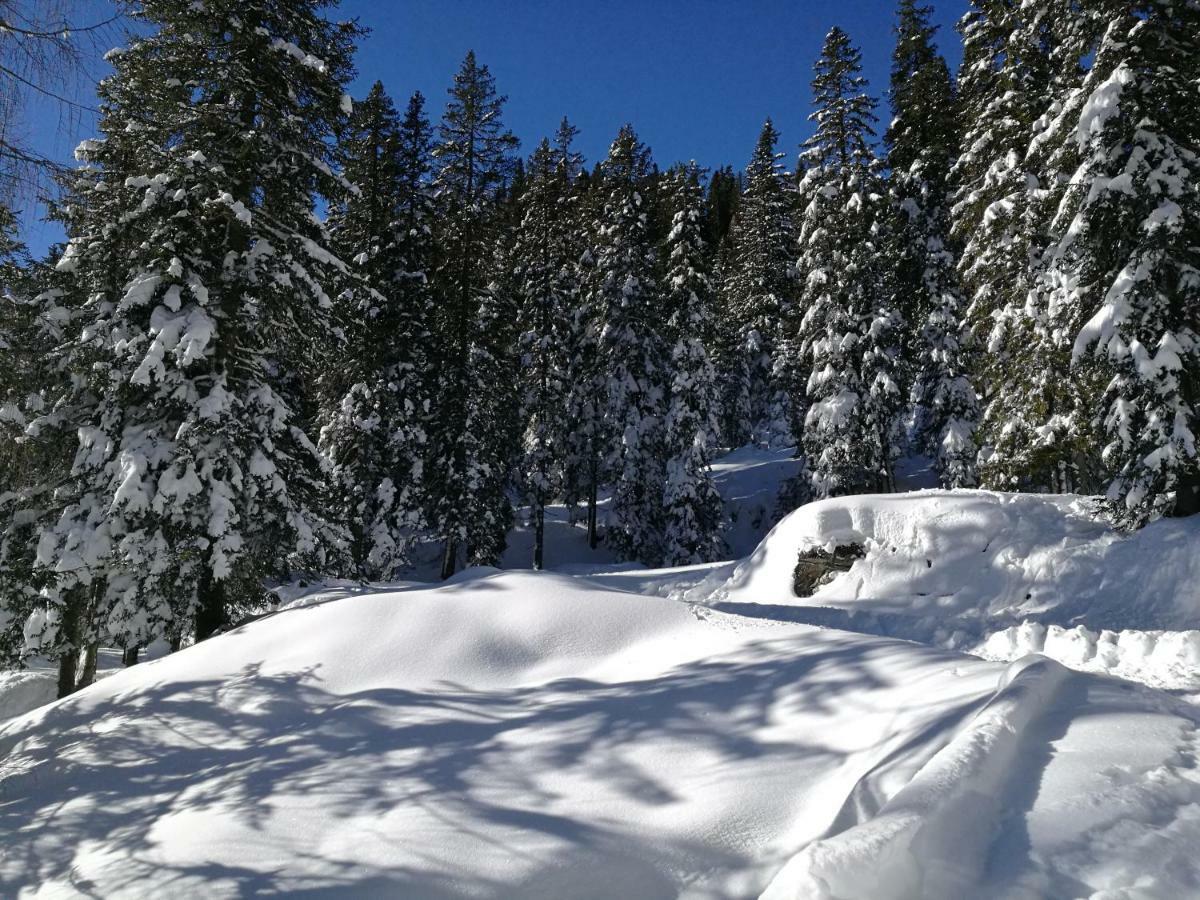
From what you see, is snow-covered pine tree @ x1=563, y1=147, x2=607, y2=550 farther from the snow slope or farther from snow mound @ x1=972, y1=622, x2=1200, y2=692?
snow mound @ x1=972, y1=622, x2=1200, y2=692

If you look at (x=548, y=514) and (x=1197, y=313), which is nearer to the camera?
(x=1197, y=313)

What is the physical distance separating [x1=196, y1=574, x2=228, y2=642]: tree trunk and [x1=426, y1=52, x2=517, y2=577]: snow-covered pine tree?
1206 cm

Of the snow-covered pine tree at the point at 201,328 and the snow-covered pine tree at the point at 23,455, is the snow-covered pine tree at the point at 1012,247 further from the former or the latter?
the snow-covered pine tree at the point at 23,455

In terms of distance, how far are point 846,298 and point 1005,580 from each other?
13.7m

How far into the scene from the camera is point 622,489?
2694 centimetres

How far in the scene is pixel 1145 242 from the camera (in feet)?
35.8

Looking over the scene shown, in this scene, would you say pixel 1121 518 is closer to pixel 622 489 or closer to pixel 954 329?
pixel 954 329

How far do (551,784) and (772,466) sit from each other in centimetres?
3255

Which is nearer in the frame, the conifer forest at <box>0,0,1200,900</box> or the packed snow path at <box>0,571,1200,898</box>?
the packed snow path at <box>0,571,1200,898</box>

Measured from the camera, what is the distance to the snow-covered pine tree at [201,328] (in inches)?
422

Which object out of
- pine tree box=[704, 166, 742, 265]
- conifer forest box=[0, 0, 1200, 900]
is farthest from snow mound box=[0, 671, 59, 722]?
pine tree box=[704, 166, 742, 265]

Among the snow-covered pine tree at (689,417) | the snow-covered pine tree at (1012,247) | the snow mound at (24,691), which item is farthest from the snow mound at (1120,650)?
the snow mound at (24,691)

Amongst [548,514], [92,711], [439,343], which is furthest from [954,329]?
[92,711]

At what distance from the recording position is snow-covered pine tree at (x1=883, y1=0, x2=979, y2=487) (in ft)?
74.3
